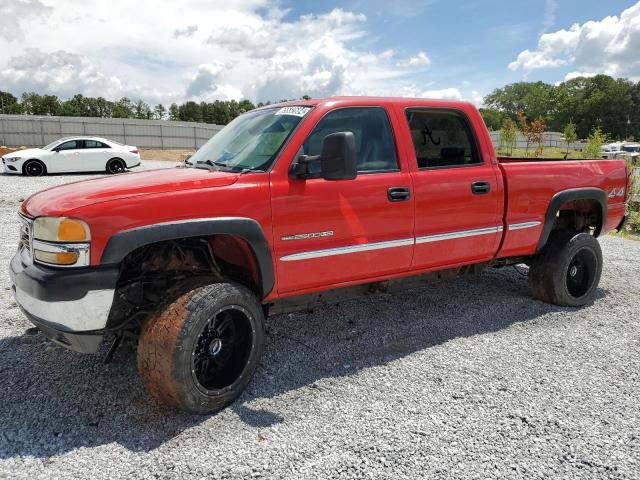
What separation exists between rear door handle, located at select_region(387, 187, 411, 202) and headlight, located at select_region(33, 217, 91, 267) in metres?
2.04

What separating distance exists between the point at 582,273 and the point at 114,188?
4665 millimetres

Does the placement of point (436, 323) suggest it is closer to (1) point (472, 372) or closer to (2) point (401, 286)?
(2) point (401, 286)

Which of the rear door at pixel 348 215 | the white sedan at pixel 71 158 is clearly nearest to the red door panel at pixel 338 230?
the rear door at pixel 348 215

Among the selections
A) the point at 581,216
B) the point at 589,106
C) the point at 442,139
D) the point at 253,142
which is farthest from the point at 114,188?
the point at 589,106

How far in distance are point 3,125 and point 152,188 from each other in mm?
36453

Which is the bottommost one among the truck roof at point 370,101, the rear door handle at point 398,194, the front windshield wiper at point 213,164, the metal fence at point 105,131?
the rear door handle at point 398,194

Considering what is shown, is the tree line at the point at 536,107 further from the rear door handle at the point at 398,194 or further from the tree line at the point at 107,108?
the rear door handle at the point at 398,194

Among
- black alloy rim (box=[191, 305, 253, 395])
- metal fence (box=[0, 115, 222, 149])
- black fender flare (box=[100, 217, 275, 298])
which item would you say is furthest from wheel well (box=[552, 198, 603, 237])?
metal fence (box=[0, 115, 222, 149])

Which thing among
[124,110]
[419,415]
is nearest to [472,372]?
[419,415]

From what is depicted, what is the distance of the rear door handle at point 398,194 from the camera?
370cm

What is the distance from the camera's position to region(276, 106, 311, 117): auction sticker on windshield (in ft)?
11.8

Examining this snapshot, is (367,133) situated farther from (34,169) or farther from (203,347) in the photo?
(34,169)

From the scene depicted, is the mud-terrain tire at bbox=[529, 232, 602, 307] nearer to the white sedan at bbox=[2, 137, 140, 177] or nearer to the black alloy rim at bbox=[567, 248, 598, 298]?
the black alloy rim at bbox=[567, 248, 598, 298]

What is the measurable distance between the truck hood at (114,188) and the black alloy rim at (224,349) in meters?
0.80
